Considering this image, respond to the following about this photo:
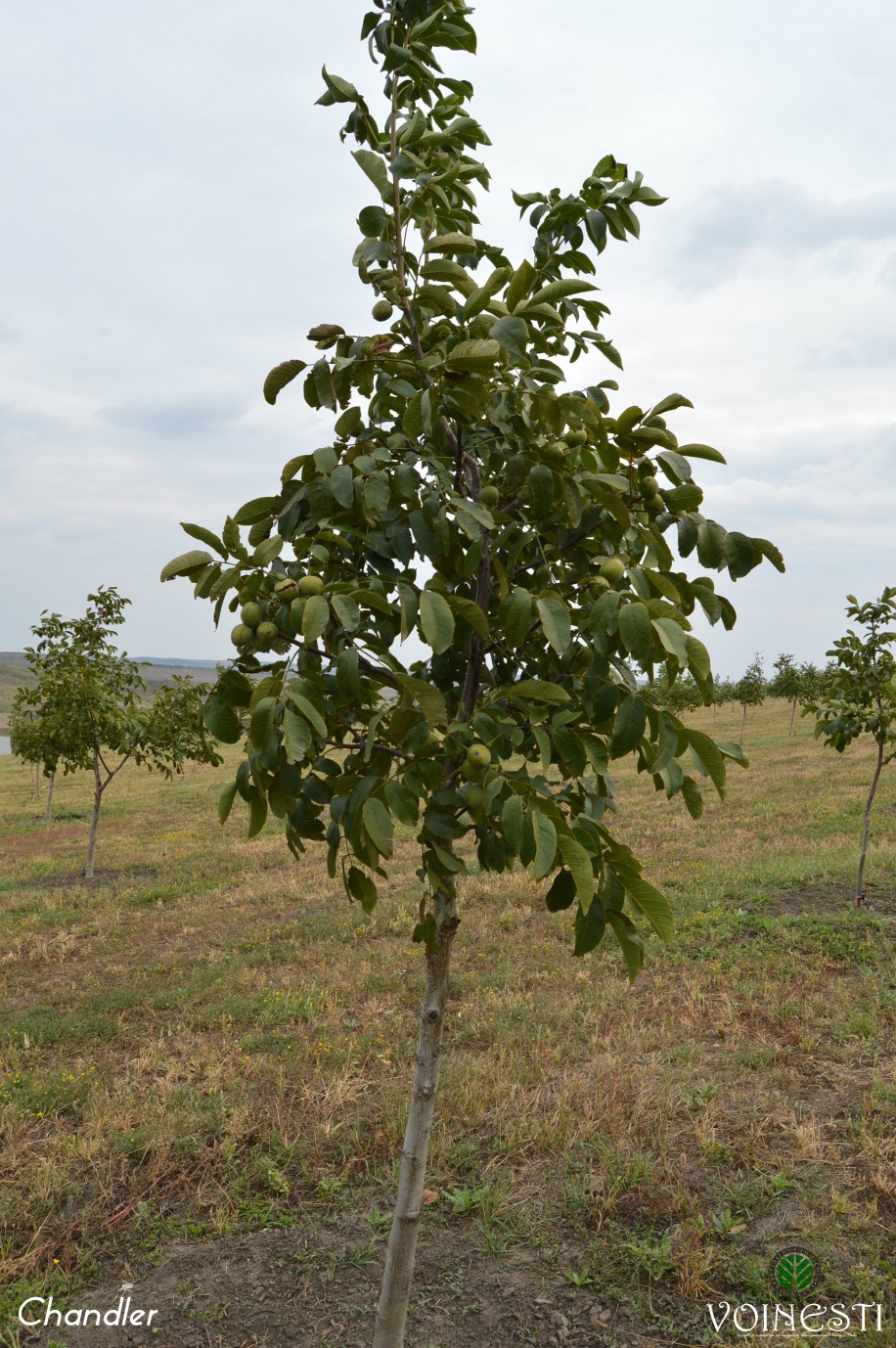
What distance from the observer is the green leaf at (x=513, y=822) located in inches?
86.6

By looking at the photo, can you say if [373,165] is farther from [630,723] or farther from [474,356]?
[630,723]

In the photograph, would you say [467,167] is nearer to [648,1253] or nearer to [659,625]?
[659,625]

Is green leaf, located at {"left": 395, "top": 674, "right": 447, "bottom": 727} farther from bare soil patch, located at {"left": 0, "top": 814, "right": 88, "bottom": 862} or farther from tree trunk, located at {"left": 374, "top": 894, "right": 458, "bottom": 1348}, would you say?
bare soil patch, located at {"left": 0, "top": 814, "right": 88, "bottom": 862}

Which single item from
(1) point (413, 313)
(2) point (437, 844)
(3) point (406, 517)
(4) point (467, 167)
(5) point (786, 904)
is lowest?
(5) point (786, 904)

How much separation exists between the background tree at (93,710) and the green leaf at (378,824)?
12292 millimetres

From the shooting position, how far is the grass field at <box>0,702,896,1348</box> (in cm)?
403

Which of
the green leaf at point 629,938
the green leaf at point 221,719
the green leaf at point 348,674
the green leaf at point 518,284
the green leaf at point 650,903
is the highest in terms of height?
the green leaf at point 518,284

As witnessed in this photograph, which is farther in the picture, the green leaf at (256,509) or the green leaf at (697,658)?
the green leaf at (256,509)

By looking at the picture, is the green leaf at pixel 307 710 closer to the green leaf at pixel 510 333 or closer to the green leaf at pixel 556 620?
the green leaf at pixel 556 620

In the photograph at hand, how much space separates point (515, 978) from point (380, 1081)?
2.40 meters

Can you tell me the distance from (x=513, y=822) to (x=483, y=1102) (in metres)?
4.06

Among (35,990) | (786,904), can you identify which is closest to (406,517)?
(35,990)

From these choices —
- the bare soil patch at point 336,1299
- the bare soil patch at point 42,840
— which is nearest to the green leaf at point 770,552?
the bare soil patch at point 336,1299

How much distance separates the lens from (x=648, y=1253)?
4008mm
